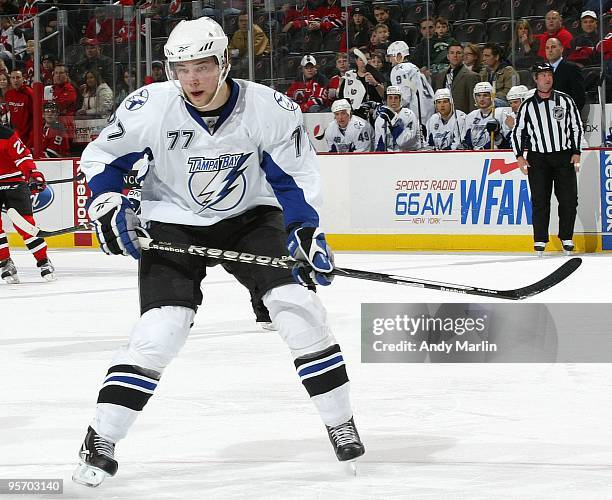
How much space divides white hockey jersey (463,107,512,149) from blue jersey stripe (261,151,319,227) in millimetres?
7162

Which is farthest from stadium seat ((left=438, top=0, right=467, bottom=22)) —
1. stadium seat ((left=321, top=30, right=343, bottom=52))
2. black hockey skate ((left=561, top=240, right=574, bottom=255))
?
black hockey skate ((left=561, top=240, right=574, bottom=255))

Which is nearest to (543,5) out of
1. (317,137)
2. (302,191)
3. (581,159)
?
(581,159)

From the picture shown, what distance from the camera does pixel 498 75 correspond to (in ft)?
33.5

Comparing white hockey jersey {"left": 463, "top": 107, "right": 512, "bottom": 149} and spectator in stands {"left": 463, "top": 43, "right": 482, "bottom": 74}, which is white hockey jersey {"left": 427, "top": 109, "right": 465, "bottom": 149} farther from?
spectator in stands {"left": 463, "top": 43, "right": 482, "bottom": 74}

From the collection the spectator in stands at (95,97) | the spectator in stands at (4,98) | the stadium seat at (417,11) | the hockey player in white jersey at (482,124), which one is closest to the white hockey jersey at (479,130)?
the hockey player in white jersey at (482,124)

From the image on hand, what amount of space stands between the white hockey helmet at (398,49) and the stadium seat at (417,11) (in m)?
0.29

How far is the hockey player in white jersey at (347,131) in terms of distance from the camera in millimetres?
10502

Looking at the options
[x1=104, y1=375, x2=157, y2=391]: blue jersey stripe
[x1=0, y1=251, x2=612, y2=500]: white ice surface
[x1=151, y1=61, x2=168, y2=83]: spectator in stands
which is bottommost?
[x1=0, y1=251, x2=612, y2=500]: white ice surface

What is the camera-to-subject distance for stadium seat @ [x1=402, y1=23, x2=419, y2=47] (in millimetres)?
10852

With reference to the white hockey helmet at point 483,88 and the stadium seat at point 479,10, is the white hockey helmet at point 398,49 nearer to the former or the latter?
the stadium seat at point 479,10

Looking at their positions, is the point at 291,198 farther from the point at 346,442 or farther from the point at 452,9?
the point at 452,9

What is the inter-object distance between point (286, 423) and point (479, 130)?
6793 millimetres

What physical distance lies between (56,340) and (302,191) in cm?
275

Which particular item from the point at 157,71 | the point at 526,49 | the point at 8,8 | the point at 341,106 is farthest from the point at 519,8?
the point at 8,8
